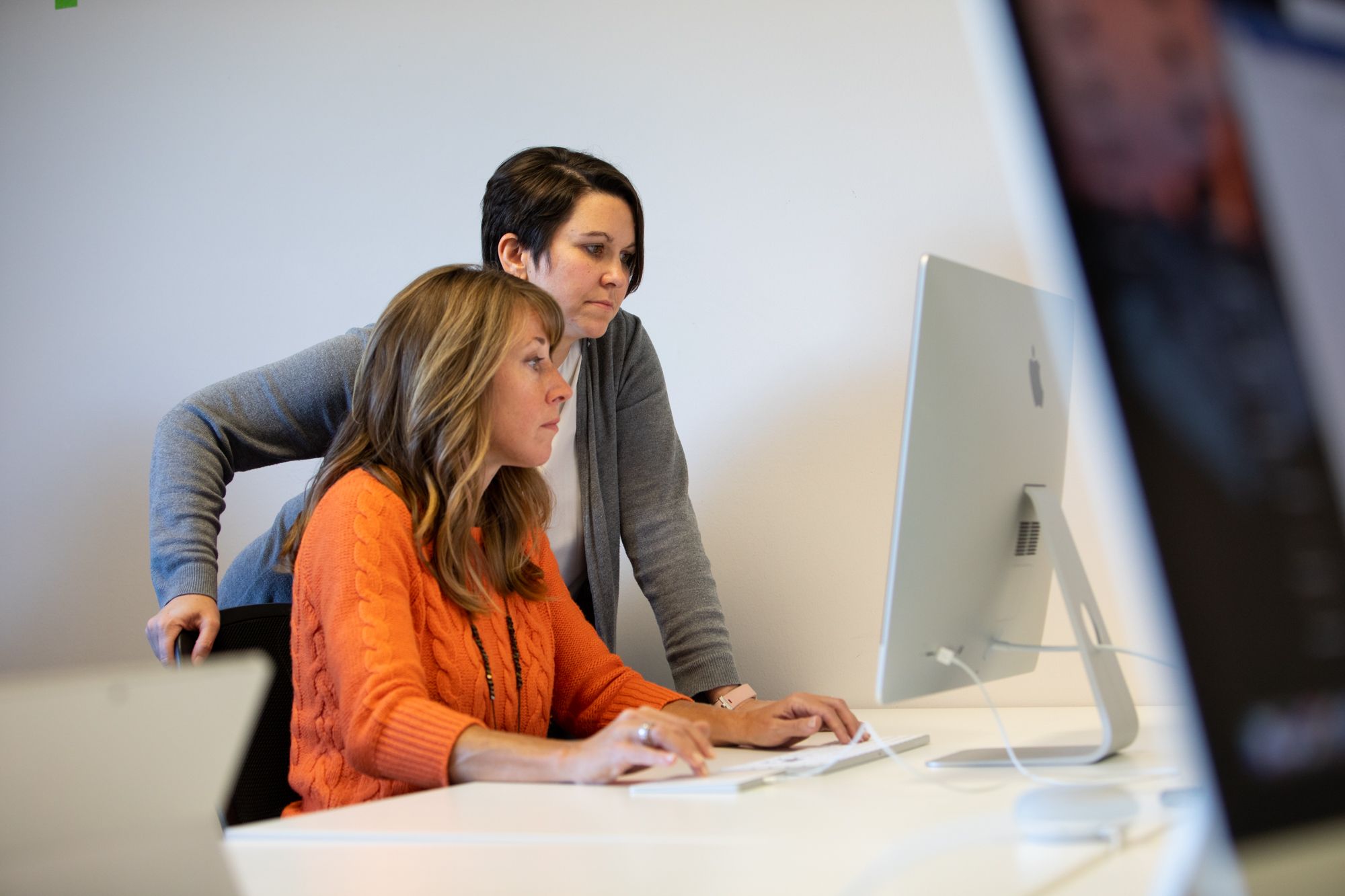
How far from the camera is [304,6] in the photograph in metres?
2.29

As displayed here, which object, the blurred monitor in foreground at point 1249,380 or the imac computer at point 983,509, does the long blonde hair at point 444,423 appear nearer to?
the imac computer at point 983,509

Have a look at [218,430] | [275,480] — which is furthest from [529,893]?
[275,480]

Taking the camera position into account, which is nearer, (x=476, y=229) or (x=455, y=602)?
(x=455, y=602)

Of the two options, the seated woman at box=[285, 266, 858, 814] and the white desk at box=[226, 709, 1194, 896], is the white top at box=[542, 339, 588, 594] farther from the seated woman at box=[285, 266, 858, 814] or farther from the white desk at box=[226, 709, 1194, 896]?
the white desk at box=[226, 709, 1194, 896]

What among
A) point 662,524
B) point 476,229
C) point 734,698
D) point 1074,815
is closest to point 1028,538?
point 1074,815

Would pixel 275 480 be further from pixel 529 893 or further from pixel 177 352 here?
pixel 529 893

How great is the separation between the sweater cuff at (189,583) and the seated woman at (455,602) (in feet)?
0.45

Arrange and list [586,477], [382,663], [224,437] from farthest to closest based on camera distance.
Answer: [586,477] < [224,437] < [382,663]

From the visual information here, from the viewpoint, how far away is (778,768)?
1044 mm

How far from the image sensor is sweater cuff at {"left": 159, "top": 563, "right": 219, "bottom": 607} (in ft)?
4.77

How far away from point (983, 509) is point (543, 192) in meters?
0.88

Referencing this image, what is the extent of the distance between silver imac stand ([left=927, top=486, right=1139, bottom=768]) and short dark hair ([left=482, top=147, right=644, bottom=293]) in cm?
83

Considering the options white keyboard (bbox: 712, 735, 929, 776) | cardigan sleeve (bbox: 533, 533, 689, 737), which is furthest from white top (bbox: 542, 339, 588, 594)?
white keyboard (bbox: 712, 735, 929, 776)

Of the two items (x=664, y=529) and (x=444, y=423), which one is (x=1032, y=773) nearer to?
(x=444, y=423)
